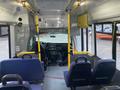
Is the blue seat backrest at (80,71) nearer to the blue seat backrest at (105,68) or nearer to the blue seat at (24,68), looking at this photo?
the blue seat backrest at (105,68)

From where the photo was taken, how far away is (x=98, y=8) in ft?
16.1

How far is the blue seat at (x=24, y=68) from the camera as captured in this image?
449 cm

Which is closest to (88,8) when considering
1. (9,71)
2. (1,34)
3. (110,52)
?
(110,52)

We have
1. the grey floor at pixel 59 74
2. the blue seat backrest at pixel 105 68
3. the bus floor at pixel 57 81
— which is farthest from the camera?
the grey floor at pixel 59 74

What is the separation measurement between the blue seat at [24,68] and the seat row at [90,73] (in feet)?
2.13

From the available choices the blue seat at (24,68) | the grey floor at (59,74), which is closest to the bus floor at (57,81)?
the grey floor at (59,74)

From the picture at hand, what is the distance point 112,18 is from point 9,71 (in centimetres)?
225

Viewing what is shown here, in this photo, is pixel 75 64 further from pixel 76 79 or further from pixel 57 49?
pixel 57 49

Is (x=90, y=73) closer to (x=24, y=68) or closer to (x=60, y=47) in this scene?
(x=24, y=68)

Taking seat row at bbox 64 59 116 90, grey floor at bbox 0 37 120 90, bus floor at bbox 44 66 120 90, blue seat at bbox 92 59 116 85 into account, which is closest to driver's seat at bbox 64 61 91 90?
seat row at bbox 64 59 116 90

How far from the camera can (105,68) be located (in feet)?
14.6

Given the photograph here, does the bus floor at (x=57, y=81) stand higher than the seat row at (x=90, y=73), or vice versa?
the seat row at (x=90, y=73)

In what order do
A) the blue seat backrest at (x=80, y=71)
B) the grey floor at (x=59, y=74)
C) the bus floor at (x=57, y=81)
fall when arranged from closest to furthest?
the blue seat backrest at (x=80, y=71) < the bus floor at (x=57, y=81) < the grey floor at (x=59, y=74)

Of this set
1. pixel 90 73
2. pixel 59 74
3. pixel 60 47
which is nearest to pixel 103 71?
pixel 90 73
